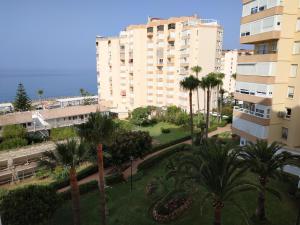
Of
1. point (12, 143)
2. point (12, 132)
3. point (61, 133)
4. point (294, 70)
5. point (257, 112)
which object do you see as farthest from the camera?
point (61, 133)

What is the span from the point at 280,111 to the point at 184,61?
39547 millimetres

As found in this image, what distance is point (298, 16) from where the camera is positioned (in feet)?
80.0

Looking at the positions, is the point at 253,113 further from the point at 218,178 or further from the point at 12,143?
the point at 12,143

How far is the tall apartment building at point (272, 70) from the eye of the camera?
80.5 feet

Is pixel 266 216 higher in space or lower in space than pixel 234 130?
lower

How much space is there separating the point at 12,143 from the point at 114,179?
75.7 ft

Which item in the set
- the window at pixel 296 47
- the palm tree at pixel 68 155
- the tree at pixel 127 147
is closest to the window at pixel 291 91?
the window at pixel 296 47

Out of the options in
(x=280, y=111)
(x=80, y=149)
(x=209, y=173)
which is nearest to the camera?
(x=209, y=173)

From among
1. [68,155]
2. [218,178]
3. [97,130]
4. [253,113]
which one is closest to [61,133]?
[68,155]

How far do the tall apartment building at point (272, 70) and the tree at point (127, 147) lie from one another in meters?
13.3

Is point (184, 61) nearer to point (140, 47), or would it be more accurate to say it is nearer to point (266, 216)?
point (140, 47)

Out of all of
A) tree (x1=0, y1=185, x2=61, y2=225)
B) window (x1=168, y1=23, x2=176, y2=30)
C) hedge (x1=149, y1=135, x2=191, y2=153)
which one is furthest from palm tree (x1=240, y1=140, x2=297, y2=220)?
window (x1=168, y1=23, x2=176, y2=30)

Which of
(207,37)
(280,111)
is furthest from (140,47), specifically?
(280,111)

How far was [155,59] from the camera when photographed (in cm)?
6975
